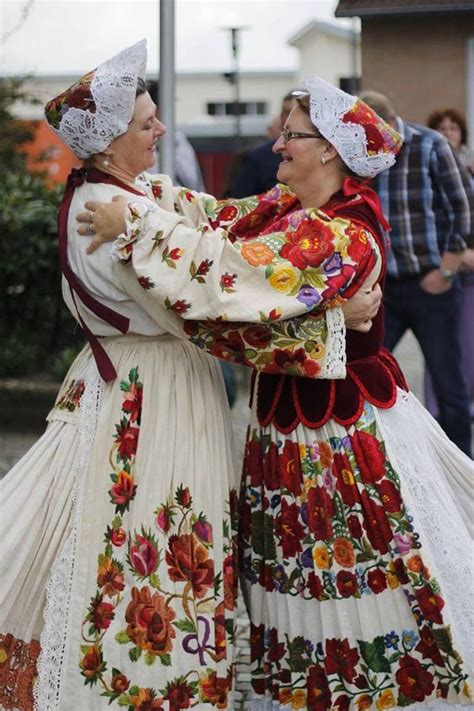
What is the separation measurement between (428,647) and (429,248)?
2916mm

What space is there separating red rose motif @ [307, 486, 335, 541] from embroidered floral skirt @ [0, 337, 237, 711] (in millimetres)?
239

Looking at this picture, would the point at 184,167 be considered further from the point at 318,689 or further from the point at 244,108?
the point at 244,108

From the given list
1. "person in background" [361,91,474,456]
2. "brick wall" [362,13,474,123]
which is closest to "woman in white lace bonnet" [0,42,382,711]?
"person in background" [361,91,474,456]

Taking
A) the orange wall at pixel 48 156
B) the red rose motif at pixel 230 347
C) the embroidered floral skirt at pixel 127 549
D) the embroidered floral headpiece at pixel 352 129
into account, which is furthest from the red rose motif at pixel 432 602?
the orange wall at pixel 48 156

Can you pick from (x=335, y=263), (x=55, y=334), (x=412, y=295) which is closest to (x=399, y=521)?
(x=335, y=263)

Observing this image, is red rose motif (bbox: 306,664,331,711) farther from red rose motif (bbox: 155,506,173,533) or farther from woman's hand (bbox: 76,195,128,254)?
woman's hand (bbox: 76,195,128,254)

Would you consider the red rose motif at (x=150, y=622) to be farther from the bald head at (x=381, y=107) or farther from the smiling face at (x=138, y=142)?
the bald head at (x=381, y=107)

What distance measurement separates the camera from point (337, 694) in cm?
377

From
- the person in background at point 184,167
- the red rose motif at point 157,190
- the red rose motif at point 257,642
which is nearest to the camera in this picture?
the red rose motif at point 257,642

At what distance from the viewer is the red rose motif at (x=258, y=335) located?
3609 mm

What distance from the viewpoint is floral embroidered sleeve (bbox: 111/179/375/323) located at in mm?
3549

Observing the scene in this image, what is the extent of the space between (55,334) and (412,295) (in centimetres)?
361

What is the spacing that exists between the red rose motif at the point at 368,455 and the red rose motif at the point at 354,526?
0.11m

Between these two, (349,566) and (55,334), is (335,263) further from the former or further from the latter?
(55,334)
